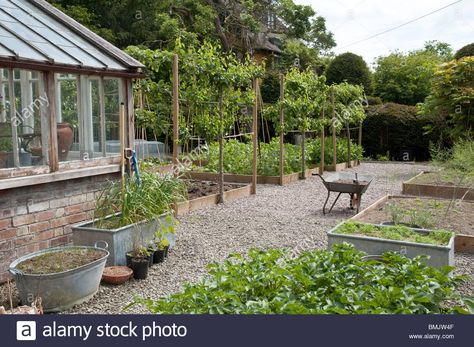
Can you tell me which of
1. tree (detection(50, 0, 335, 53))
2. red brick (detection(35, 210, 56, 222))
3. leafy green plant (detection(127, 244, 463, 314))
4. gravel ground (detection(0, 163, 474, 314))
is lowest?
gravel ground (detection(0, 163, 474, 314))

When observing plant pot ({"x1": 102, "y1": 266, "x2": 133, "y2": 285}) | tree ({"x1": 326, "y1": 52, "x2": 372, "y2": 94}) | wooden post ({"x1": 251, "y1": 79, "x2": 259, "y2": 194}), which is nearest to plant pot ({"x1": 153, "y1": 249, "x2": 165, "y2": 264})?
plant pot ({"x1": 102, "y1": 266, "x2": 133, "y2": 285})

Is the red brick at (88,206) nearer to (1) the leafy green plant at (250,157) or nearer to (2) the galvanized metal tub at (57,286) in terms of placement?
(2) the galvanized metal tub at (57,286)

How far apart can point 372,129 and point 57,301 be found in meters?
17.0

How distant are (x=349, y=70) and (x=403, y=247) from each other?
723 inches

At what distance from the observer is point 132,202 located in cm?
612

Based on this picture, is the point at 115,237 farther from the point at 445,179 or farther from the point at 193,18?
the point at 193,18

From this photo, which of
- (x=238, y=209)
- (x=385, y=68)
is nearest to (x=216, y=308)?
(x=238, y=209)

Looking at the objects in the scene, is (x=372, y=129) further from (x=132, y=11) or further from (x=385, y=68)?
(x=132, y=11)

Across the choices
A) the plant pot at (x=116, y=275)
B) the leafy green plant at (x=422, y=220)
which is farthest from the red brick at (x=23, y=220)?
the leafy green plant at (x=422, y=220)

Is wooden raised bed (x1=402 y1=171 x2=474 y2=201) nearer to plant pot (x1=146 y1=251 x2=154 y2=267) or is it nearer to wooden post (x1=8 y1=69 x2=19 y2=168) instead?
plant pot (x1=146 y1=251 x2=154 y2=267)

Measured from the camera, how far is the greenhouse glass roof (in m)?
5.58

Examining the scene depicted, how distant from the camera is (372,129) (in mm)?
19969

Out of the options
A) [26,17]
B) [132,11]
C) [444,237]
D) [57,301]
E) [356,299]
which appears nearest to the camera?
[356,299]

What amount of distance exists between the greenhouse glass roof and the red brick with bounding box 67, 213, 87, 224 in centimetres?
182
